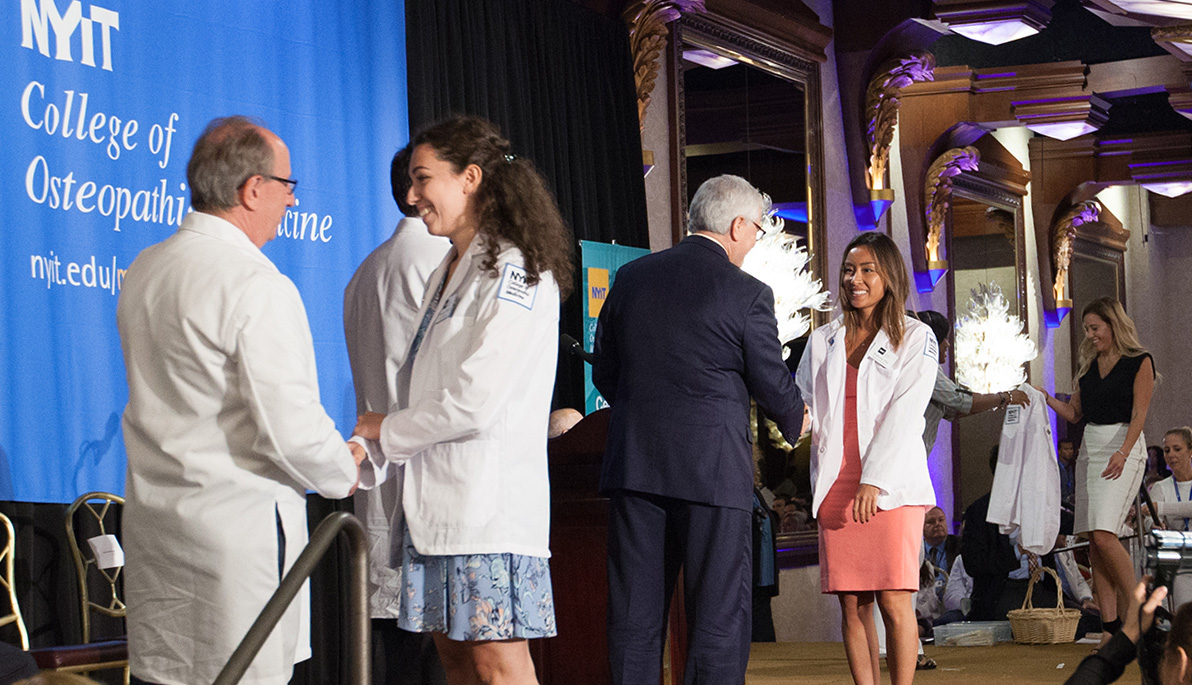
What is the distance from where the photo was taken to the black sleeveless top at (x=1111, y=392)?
600cm

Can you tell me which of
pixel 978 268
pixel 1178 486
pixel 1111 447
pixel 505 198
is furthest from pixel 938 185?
pixel 505 198

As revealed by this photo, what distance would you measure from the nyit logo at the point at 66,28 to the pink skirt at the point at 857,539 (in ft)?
7.51

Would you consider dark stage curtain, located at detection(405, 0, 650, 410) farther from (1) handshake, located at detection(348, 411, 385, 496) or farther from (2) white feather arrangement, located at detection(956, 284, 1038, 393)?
(2) white feather arrangement, located at detection(956, 284, 1038, 393)

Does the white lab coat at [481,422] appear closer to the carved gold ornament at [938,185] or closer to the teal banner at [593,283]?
the teal banner at [593,283]

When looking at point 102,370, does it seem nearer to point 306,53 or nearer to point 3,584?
point 3,584

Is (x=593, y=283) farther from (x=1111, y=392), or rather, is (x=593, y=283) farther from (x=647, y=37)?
(x=1111, y=392)

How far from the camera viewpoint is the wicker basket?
6.74m

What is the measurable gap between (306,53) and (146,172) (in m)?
0.82

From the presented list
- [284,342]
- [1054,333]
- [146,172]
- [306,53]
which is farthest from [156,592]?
[1054,333]

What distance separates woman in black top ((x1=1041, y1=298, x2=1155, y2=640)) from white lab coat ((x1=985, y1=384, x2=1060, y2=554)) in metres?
1.12

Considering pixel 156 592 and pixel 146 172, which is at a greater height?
pixel 146 172

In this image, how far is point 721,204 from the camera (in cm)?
332

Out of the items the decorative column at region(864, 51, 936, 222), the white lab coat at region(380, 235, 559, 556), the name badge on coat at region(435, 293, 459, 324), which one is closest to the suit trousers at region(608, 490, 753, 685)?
the white lab coat at region(380, 235, 559, 556)

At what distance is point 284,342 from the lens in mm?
2125
